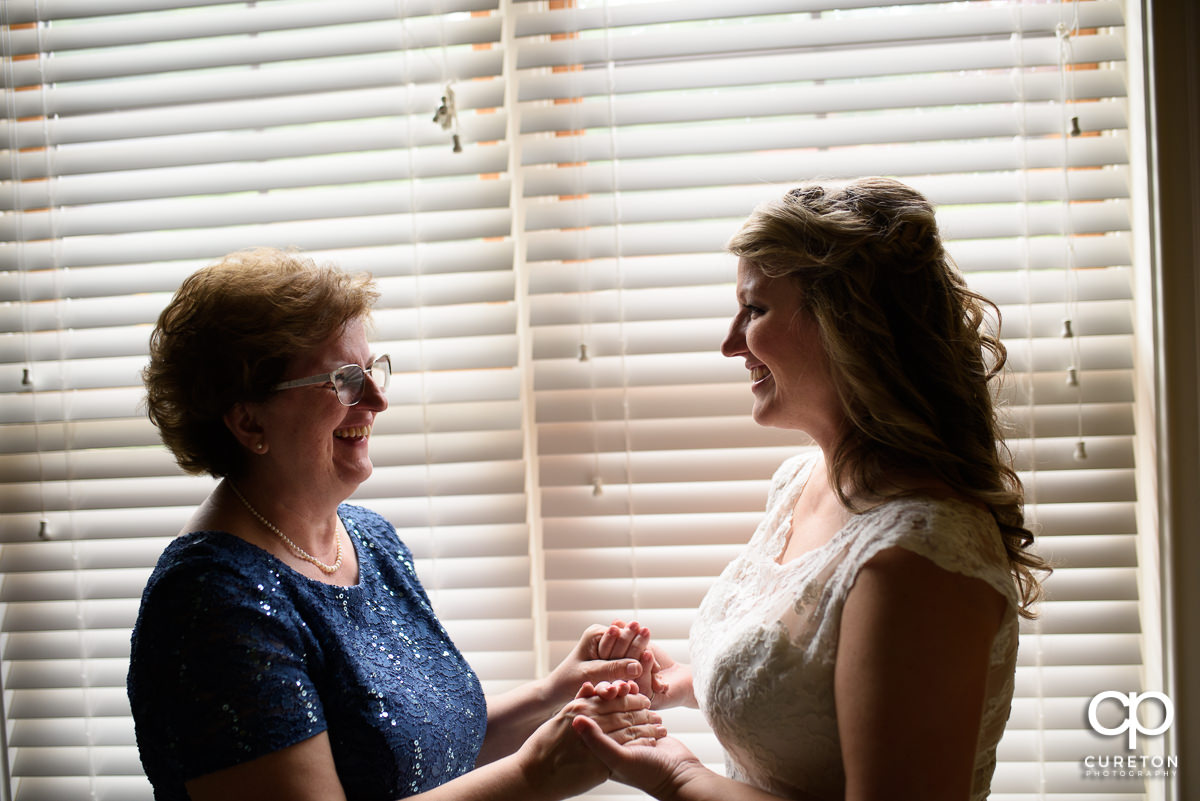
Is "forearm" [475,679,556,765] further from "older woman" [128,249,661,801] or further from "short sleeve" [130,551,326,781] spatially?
"short sleeve" [130,551,326,781]

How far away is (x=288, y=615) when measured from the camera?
51.7 inches

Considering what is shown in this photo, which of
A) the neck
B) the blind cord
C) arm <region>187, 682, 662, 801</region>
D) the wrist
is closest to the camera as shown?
arm <region>187, 682, 662, 801</region>

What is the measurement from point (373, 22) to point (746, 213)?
966 millimetres

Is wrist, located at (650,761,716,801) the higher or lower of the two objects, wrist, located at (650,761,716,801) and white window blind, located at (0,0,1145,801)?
the lower

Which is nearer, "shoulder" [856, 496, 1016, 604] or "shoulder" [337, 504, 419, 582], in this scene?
"shoulder" [856, 496, 1016, 604]

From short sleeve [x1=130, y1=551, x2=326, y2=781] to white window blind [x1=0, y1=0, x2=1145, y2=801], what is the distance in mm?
640

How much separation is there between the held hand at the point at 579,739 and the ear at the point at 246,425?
70 cm

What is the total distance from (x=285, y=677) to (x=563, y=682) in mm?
592

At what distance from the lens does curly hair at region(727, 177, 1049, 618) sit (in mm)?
1272

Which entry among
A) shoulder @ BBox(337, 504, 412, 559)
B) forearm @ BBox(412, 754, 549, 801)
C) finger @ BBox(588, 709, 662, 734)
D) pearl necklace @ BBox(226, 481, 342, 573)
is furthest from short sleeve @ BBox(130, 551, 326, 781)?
finger @ BBox(588, 709, 662, 734)

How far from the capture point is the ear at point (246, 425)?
4.56 feet

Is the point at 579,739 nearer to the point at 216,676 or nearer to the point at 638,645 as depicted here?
the point at 638,645

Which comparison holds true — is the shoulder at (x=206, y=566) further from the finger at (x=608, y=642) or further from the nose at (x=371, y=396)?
the finger at (x=608, y=642)

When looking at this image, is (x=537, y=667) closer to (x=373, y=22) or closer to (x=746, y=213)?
(x=746, y=213)
